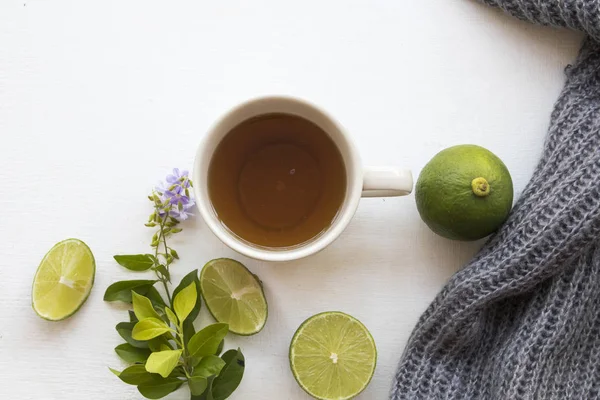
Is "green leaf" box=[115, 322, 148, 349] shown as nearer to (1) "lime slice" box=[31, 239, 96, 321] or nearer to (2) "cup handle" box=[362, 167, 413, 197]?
(1) "lime slice" box=[31, 239, 96, 321]

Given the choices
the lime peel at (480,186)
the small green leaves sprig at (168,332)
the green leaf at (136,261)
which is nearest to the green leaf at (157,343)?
the small green leaves sprig at (168,332)

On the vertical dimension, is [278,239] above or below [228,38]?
below

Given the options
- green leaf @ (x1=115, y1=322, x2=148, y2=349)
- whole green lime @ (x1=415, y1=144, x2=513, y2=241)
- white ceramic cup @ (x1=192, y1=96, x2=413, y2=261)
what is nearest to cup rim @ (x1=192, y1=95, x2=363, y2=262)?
white ceramic cup @ (x1=192, y1=96, x2=413, y2=261)

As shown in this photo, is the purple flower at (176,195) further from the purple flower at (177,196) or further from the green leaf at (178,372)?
the green leaf at (178,372)

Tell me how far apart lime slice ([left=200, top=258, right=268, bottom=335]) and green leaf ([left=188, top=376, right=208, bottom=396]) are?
0.10 m

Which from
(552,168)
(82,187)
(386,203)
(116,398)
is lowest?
(116,398)

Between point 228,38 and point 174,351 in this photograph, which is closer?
point 174,351

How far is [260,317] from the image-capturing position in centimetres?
97

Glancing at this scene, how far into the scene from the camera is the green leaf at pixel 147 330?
90 cm

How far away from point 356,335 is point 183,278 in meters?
0.27

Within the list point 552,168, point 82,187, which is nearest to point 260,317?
point 82,187

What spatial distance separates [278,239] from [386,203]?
0.18m

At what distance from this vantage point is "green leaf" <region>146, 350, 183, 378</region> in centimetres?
86

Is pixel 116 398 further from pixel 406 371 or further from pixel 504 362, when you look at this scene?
pixel 504 362
